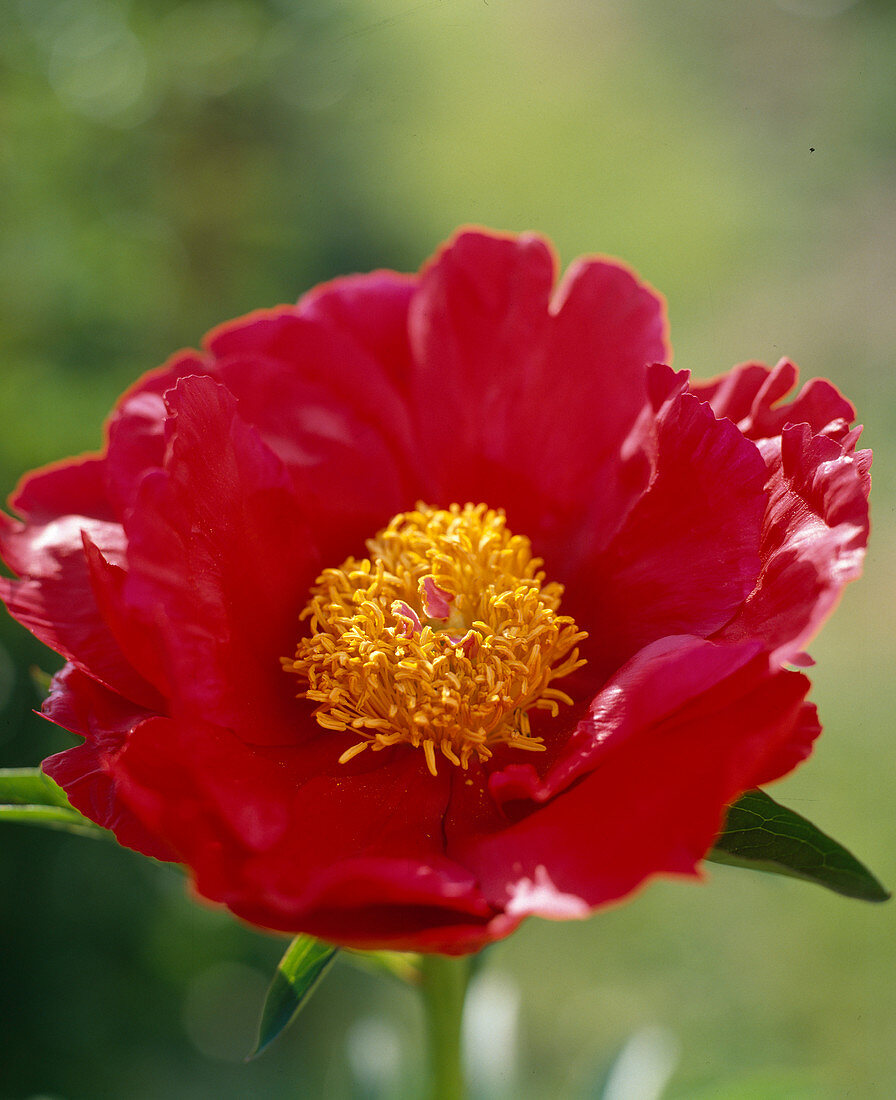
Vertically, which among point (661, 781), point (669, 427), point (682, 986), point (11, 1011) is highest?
point (669, 427)

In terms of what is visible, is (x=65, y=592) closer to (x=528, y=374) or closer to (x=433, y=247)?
(x=528, y=374)

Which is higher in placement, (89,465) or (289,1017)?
(89,465)

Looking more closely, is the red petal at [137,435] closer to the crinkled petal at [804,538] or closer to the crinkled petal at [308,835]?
the crinkled petal at [308,835]

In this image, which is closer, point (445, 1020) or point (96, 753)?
point (96, 753)

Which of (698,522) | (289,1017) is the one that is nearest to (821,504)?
(698,522)

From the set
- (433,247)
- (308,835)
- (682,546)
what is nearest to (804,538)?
(682,546)

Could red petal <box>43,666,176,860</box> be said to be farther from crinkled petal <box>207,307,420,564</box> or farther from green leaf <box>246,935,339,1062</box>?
crinkled petal <box>207,307,420,564</box>

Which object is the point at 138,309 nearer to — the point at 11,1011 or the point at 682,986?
the point at 11,1011
